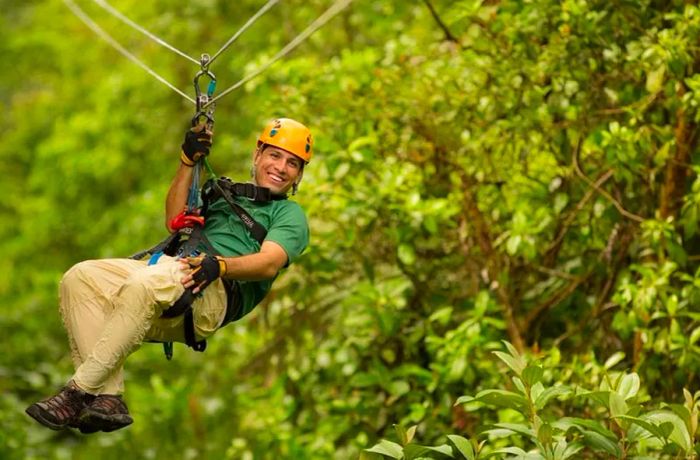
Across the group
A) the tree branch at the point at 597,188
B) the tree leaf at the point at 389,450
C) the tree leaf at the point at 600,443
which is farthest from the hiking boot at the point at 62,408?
the tree branch at the point at 597,188

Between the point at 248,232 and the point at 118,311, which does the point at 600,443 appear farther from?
the point at 118,311

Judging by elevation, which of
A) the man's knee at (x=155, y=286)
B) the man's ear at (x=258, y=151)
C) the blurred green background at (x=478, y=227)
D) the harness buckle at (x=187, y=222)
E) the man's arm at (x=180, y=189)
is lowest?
the blurred green background at (x=478, y=227)

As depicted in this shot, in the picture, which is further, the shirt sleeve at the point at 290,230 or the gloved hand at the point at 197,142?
the gloved hand at the point at 197,142

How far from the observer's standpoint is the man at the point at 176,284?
475cm

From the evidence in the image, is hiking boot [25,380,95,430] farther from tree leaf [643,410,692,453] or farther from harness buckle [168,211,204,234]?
tree leaf [643,410,692,453]

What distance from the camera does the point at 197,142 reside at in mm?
5086

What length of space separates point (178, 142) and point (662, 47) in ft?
26.4

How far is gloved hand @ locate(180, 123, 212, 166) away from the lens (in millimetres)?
5082

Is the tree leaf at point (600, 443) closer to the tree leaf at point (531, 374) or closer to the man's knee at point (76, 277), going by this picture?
the tree leaf at point (531, 374)

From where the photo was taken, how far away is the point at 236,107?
44.7 feet

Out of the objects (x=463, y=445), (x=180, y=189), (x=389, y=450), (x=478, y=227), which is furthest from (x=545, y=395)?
(x=478, y=227)

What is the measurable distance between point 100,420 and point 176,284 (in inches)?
21.3

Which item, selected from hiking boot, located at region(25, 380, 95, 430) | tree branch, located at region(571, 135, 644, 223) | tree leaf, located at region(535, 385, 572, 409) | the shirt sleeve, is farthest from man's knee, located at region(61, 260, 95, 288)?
tree branch, located at region(571, 135, 644, 223)

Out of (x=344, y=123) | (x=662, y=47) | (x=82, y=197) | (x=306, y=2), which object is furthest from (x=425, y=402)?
(x=82, y=197)
